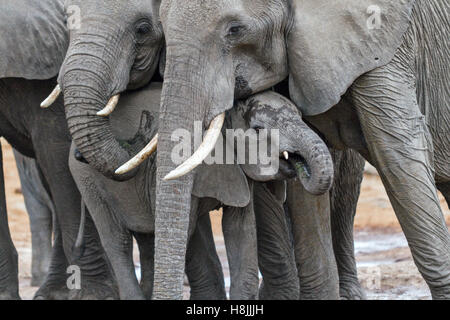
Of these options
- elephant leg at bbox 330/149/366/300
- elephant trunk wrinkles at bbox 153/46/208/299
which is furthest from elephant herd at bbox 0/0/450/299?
elephant leg at bbox 330/149/366/300

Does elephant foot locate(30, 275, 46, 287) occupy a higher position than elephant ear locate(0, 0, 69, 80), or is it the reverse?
elephant ear locate(0, 0, 69, 80)

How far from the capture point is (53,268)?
7.62 meters

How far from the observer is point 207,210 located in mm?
6043

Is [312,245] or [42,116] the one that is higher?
[42,116]

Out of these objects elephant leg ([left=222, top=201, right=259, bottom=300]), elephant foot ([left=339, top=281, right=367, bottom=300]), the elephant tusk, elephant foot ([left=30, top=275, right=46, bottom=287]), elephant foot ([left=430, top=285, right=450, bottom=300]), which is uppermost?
elephant foot ([left=30, top=275, right=46, bottom=287])

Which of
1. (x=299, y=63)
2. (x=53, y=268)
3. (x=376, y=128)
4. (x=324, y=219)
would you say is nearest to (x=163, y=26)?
(x=299, y=63)

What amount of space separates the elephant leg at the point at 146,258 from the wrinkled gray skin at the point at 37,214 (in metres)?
2.72

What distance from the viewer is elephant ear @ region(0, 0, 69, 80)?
6.62 metres

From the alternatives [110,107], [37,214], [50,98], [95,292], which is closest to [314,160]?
[110,107]

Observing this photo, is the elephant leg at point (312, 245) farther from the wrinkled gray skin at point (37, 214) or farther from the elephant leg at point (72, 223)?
the wrinkled gray skin at point (37, 214)

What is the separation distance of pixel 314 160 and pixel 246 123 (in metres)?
0.37

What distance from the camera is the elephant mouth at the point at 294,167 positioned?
5516 millimetres

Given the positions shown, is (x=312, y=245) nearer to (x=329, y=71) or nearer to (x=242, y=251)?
(x=242, y=251)

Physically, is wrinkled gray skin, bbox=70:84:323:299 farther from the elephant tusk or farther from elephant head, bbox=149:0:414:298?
the elephant tusk
